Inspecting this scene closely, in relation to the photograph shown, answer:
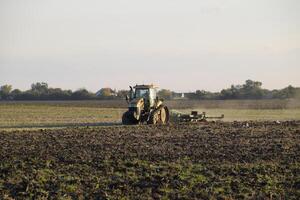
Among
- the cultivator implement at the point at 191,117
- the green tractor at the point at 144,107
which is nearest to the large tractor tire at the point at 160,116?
the green tractor at the point at 144,107

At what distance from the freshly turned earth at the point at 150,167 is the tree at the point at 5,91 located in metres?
85.1

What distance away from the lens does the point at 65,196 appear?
12383mm

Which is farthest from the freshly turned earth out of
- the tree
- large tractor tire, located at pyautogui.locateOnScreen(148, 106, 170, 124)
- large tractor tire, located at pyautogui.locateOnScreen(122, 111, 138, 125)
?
the tree

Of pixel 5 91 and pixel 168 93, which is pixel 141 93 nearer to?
pixel 168 93

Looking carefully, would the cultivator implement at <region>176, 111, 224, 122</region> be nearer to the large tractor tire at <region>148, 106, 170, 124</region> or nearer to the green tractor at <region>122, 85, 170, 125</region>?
the large tractor tire at <region>148, 106, 170, 124</region>

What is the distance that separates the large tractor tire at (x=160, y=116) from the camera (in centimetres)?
3016

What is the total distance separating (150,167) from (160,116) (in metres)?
16.0

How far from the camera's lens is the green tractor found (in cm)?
3023

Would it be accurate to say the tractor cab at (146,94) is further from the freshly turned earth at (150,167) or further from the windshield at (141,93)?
the freshly turned earth at (150,167)

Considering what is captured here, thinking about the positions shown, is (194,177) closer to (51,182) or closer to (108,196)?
(108,196)

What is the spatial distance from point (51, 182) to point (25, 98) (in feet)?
291

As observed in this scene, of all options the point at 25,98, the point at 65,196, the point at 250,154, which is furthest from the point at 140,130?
the point at 25,98

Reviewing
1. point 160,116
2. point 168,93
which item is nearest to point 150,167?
point 160,116

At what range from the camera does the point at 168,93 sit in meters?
70.9
